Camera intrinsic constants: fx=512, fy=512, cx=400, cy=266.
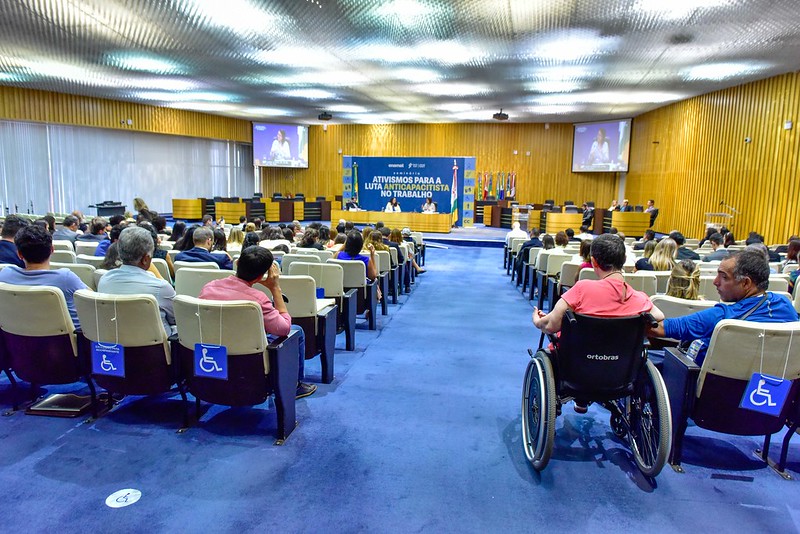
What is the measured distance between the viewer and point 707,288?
4.42 m

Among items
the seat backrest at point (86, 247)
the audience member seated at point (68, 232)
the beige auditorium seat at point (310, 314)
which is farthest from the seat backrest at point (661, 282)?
the audience member seated at point (68, 232)

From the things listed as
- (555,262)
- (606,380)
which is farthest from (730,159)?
(606,380)

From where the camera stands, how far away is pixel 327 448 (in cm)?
282

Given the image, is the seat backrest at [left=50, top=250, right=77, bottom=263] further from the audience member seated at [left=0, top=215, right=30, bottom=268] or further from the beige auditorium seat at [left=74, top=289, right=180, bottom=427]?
the beige auditorium seat at [left=74, top=289, right=180, bottom=427]

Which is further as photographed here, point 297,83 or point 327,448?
point 297,83

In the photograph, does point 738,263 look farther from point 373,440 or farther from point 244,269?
point 244,269

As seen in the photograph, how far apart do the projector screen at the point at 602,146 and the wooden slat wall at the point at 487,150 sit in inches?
31.1

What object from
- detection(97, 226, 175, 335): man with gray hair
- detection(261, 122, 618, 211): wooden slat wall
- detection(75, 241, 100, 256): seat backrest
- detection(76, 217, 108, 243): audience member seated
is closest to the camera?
detection(97, 226, 175, 335): man with gray hair

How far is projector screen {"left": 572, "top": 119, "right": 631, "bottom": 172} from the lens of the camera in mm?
18578

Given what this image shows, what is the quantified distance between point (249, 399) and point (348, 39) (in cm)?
743

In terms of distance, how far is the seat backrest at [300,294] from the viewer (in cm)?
367

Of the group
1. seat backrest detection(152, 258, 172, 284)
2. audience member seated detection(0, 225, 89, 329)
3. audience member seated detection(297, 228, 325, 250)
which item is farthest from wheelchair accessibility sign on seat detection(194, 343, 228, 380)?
audience member seated detection(297, 228, 325, 250)

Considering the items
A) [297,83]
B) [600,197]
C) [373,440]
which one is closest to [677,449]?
[373,440]

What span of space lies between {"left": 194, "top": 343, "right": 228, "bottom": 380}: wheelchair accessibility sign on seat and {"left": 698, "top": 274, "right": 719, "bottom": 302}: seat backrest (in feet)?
12.7
